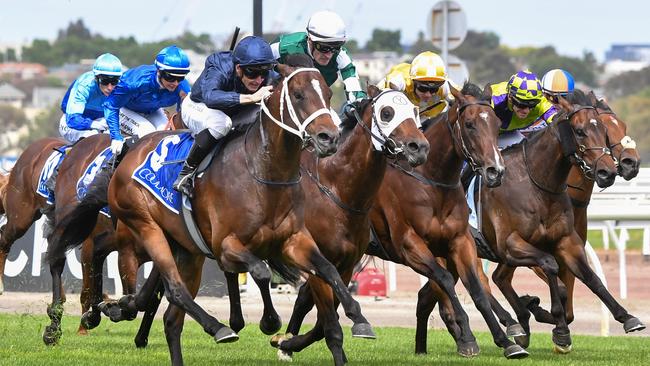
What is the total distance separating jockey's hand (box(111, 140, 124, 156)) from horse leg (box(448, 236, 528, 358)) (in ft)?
8.02

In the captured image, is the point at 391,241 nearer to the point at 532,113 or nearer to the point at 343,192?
the point at 343,192

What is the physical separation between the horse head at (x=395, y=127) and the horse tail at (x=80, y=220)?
207 cm

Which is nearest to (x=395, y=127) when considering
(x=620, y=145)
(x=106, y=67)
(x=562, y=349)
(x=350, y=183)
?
(x=350, y=183)

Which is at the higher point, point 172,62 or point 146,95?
point 172,62

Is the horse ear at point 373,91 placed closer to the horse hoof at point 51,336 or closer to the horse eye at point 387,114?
the horse eye at point 387,114

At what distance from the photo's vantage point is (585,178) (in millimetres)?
10648

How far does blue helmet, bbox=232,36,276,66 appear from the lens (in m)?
8.28

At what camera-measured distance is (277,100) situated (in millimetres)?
8055

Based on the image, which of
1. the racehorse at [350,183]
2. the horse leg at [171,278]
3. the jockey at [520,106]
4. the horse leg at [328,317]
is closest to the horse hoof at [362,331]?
the horse leg at [328,317]

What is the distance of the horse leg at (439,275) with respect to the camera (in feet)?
28.9

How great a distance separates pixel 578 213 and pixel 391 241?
78.0 inches

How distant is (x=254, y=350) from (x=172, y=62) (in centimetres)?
218

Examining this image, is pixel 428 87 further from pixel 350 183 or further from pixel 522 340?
pixel 522 340

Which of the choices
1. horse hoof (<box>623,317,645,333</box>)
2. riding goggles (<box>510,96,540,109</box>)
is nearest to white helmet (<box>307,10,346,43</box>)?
riding goggles (<box>510,96,540,109</box>)
